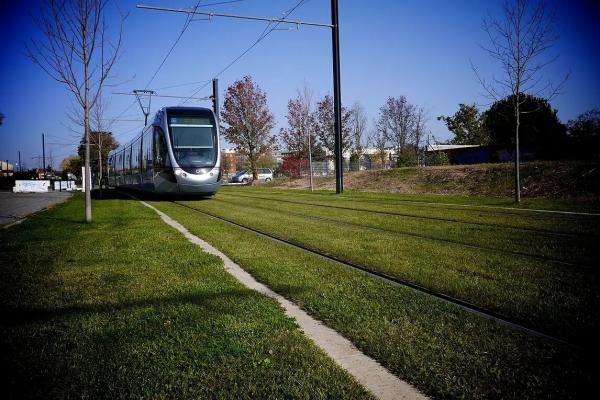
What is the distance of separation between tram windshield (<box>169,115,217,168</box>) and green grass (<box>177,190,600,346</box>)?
6.69 meters

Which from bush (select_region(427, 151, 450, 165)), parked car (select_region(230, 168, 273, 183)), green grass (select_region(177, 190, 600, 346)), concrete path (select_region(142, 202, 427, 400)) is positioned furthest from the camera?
parked car (select_region(230, 168, 273, 183))

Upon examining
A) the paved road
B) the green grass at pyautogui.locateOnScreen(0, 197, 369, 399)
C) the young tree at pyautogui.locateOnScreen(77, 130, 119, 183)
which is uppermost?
the young tree at pyautogui.locateOnScreen(77, 130, 119, 183)

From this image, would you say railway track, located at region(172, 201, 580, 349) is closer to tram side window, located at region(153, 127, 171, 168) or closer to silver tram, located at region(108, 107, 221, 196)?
silver tram, located at region(108, 107, 221, 196)

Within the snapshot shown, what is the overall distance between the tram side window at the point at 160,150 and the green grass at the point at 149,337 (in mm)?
10591

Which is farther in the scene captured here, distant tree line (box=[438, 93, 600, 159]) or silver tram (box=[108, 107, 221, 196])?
distant tree line (box=[438, 93, 600, 159])

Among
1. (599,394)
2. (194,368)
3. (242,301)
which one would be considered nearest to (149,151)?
(242,301)

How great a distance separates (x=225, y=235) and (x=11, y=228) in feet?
19.4

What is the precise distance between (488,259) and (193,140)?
13.1 meters

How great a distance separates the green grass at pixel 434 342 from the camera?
239cm

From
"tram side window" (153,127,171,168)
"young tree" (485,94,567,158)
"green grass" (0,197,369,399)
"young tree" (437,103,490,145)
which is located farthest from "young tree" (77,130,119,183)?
"young tree" (437,103,490,145)

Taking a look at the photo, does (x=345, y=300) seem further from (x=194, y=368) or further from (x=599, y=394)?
(x=599, y=394)

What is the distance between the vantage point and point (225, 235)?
8.07m

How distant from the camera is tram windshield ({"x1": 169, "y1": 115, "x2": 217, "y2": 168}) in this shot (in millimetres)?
15664

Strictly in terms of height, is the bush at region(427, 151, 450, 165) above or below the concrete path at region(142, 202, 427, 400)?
above
